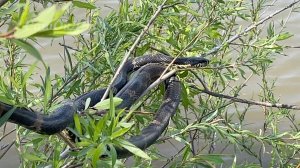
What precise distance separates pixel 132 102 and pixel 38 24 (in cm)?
139

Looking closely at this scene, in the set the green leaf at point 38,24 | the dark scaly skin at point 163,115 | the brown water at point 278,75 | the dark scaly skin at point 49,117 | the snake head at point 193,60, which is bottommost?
the brown water at point 278,75

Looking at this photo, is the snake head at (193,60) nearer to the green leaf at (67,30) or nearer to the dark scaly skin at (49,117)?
the dark scaly skin at (49,117)

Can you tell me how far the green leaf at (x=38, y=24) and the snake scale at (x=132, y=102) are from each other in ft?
1.89

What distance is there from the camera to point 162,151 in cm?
461

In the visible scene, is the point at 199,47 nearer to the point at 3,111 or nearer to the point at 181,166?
the point at 181,166

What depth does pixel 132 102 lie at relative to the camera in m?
1.98

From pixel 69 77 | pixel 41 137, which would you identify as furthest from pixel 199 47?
pixel 41 137

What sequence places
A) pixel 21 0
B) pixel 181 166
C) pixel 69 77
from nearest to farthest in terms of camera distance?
pixel 21 0 < pixel 181 166 < pixel 69 77

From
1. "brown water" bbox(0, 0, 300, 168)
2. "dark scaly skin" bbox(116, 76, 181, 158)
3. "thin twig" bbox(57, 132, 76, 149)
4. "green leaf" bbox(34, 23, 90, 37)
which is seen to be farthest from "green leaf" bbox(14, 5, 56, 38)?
"brown water" bbox(0, 0, 300, 168)

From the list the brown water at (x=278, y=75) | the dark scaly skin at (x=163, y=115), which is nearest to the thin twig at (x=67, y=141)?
the dark scaly skin at (x=163, y=115)

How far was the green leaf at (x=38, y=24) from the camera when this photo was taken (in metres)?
0.59

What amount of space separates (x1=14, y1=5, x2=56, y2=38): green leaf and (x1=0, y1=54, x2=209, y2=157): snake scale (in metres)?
0.58

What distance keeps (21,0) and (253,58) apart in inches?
50.6

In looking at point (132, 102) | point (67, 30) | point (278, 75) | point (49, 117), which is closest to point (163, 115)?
point (132, 102)
